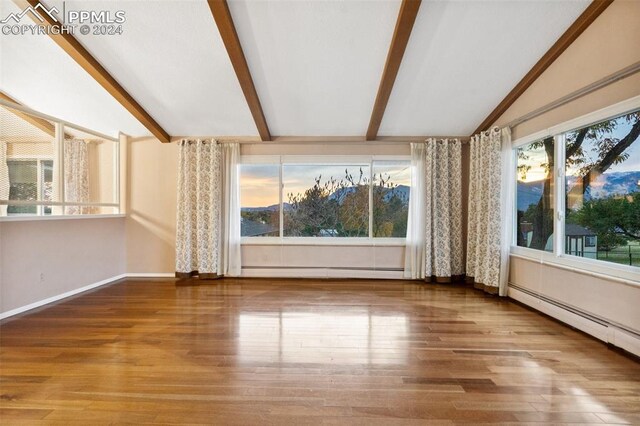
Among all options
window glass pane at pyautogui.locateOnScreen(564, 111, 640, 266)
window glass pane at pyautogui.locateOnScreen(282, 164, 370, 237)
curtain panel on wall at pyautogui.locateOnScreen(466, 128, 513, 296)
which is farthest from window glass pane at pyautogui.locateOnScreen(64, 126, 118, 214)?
window glass pane at pyautogui.locateOnScreen(564, 111, 640, 266)

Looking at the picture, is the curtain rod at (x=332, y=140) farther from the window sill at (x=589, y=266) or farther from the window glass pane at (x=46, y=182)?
the window sill at (x=589, y=266)

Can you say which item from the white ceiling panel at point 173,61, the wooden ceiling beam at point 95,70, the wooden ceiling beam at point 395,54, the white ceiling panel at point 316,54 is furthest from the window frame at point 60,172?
the wooden ceiling beam at point 395,54

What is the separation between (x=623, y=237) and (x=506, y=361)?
159cm

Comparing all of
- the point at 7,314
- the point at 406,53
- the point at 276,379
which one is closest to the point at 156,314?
the point at 7,314

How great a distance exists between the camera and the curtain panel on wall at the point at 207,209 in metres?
4.73

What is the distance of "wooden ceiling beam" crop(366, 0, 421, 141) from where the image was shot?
2.58 meters

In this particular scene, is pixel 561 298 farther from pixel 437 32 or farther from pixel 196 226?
pixel 196 226

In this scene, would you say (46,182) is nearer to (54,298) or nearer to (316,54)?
(54,298)

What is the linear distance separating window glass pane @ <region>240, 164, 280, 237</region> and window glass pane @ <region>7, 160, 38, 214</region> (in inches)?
103

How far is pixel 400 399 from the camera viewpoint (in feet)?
5.97

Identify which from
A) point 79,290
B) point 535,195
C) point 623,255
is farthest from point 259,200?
point 623,255

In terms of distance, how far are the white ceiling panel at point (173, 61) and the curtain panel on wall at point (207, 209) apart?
0.48m

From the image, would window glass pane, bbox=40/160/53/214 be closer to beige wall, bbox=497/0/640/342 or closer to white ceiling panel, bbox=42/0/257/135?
white ceiling panel, bbox=42/0/257/135

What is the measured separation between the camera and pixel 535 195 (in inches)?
146
